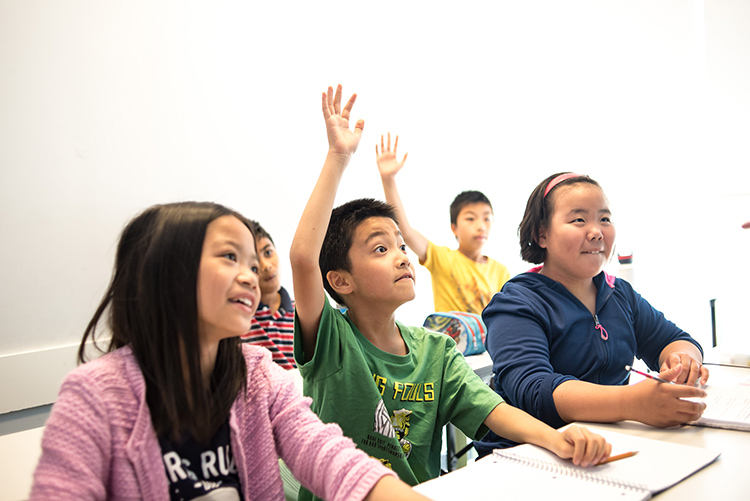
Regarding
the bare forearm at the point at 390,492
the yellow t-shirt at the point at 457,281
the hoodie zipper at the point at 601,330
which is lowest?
the yellow t-shirt at the point at 457,281

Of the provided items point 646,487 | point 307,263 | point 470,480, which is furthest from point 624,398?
point 307,263

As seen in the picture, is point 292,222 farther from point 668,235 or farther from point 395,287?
point 668,235

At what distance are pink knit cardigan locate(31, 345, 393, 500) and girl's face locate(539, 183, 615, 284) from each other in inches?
33.3

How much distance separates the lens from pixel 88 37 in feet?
7.36

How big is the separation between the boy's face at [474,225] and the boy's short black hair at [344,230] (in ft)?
6.03

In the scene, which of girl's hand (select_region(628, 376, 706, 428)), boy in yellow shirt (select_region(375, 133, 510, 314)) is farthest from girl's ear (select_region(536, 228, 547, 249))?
boy in yellow shirt (select_region(375, 133, 510, 314))

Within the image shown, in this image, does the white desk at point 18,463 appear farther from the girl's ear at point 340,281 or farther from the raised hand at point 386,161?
the raised hand at point 386,161

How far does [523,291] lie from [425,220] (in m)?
2.30

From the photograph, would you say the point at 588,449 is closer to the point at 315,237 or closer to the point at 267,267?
the point at 315,237

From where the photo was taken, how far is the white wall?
2.14 m

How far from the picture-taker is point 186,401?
0.76 metres

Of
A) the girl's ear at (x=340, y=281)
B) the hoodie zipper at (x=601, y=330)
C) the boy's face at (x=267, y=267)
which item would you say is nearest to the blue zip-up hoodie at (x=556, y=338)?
the hoodie zipper at (x=601, y=330)

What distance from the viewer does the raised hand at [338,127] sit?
117 centimetres

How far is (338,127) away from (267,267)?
1.29 m
